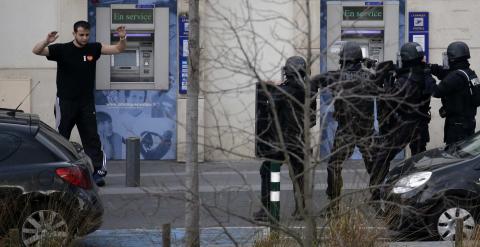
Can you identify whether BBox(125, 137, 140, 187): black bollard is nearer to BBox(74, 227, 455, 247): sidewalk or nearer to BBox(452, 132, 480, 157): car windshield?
BBox(74, 227, 455, 247): sidewalk

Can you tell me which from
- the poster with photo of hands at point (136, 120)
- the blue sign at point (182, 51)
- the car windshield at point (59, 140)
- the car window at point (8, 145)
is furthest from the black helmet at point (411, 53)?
the poster with photo of hands at point (136, 120)

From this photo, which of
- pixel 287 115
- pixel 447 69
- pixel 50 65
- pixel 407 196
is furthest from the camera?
pixel 50 65

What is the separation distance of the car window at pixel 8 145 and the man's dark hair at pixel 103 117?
664cm

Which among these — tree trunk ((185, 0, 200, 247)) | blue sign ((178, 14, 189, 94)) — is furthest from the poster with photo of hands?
tree trunk ((185, 0, 200, 247))

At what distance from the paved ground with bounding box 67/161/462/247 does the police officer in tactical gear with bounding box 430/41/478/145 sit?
125cm

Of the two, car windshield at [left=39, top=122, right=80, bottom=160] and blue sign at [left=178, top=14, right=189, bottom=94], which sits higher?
blue sign at [left=178, top=14, right=189, bottom=94]

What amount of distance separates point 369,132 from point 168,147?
7.60 meters

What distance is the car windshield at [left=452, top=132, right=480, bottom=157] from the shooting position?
9.17 meters

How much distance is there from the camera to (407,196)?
8570 mm

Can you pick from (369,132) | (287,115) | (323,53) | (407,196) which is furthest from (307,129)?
(287,115)

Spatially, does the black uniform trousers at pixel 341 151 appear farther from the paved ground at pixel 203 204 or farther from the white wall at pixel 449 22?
the white wall at pixel 449 22

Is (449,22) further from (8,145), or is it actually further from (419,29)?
(8,145)

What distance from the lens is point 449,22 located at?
49.4 feet

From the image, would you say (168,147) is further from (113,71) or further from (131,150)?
(131,150)
